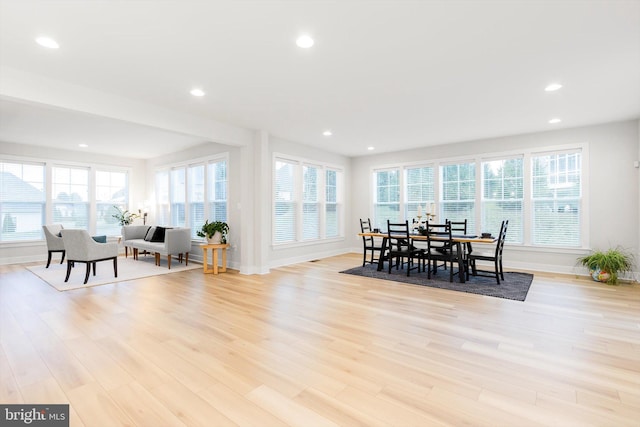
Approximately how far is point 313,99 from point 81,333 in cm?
360

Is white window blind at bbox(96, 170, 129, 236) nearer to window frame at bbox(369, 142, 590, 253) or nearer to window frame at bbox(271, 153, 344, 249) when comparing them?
window frame at bbox(271, 153, 344, 249)

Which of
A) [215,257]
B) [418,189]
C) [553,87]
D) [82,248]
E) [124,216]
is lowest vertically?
[215,257]

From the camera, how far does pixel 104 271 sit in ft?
19.2

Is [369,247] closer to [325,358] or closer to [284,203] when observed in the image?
[284,203]

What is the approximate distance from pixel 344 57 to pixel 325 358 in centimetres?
270

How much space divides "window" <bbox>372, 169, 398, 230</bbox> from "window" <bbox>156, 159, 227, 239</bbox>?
3.82 meters

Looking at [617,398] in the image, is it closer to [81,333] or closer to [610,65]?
[610,65]

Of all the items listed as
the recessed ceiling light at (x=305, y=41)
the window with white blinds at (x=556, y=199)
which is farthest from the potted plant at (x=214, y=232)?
the window with white blinds at (x=556, y=199)

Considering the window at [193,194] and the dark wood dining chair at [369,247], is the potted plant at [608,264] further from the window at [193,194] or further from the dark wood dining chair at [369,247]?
the window at [193,194]

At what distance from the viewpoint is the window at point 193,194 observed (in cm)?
670

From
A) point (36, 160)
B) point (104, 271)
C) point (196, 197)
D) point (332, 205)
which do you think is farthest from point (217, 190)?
point (36, 160)

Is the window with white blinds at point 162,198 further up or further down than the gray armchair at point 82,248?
further up

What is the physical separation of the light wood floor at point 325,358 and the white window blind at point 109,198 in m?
4.49

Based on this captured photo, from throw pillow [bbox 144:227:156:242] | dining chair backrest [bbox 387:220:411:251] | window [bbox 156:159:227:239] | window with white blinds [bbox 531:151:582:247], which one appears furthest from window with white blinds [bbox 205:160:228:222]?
window with white blinds [bbox 531:151:582:247]
